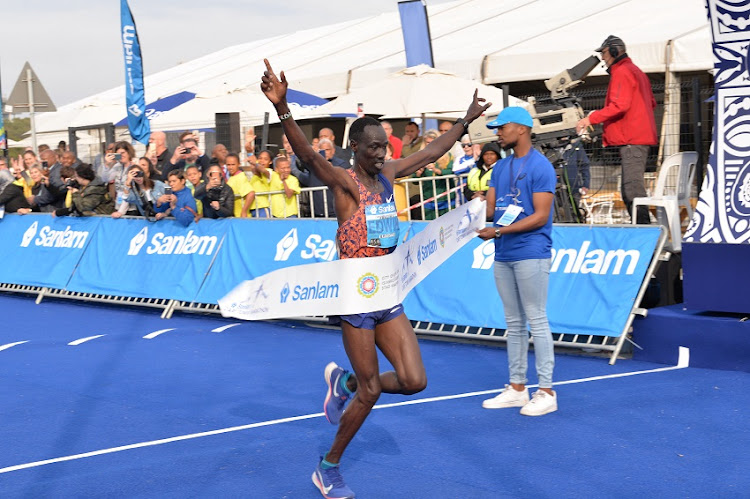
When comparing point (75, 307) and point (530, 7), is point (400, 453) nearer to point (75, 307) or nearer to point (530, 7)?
point (75, 307)

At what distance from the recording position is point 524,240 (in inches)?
287

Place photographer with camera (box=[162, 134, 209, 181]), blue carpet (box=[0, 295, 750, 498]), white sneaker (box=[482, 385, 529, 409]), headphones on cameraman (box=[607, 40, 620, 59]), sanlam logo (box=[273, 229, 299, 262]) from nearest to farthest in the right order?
blue carpet (box=[0, 295, 750, 498]), white sneaker (box=[482, 385, 529, 409]), headphones on cameraman (box=[607, 40, 620, 59]), sanlam logo (box=[273, 229, 299, 262]), photographer with camera (box=[162, 134, 209, 181])

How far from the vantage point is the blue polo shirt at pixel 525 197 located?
23.7 feet

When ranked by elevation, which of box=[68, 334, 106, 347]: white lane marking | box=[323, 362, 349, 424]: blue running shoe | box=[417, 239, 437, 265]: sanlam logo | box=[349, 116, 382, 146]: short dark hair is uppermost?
box=[349, 116, 382, 146]: short dark hair

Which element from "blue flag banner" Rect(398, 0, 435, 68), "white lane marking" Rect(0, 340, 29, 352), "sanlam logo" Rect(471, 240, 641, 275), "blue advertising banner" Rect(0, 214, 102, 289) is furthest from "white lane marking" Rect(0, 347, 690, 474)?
"blue flag banner" Rect(398, 0, 435, 68)

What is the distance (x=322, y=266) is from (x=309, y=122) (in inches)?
712

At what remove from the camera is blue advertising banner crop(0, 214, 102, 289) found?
47.3 ft

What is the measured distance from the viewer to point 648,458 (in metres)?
6.09

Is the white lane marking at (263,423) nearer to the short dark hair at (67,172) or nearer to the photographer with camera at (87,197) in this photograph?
the photographer with camera at (87,197)

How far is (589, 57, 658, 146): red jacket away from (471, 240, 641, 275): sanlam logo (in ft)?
4.01

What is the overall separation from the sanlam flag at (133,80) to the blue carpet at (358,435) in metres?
8.56

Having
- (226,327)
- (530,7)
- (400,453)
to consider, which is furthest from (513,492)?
(530,7)

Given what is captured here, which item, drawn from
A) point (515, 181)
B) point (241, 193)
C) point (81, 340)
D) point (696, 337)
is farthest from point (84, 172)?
point (696, 337)

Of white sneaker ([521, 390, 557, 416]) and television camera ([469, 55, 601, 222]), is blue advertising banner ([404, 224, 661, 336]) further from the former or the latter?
white sneaker ([521, 390, 557, 416])
